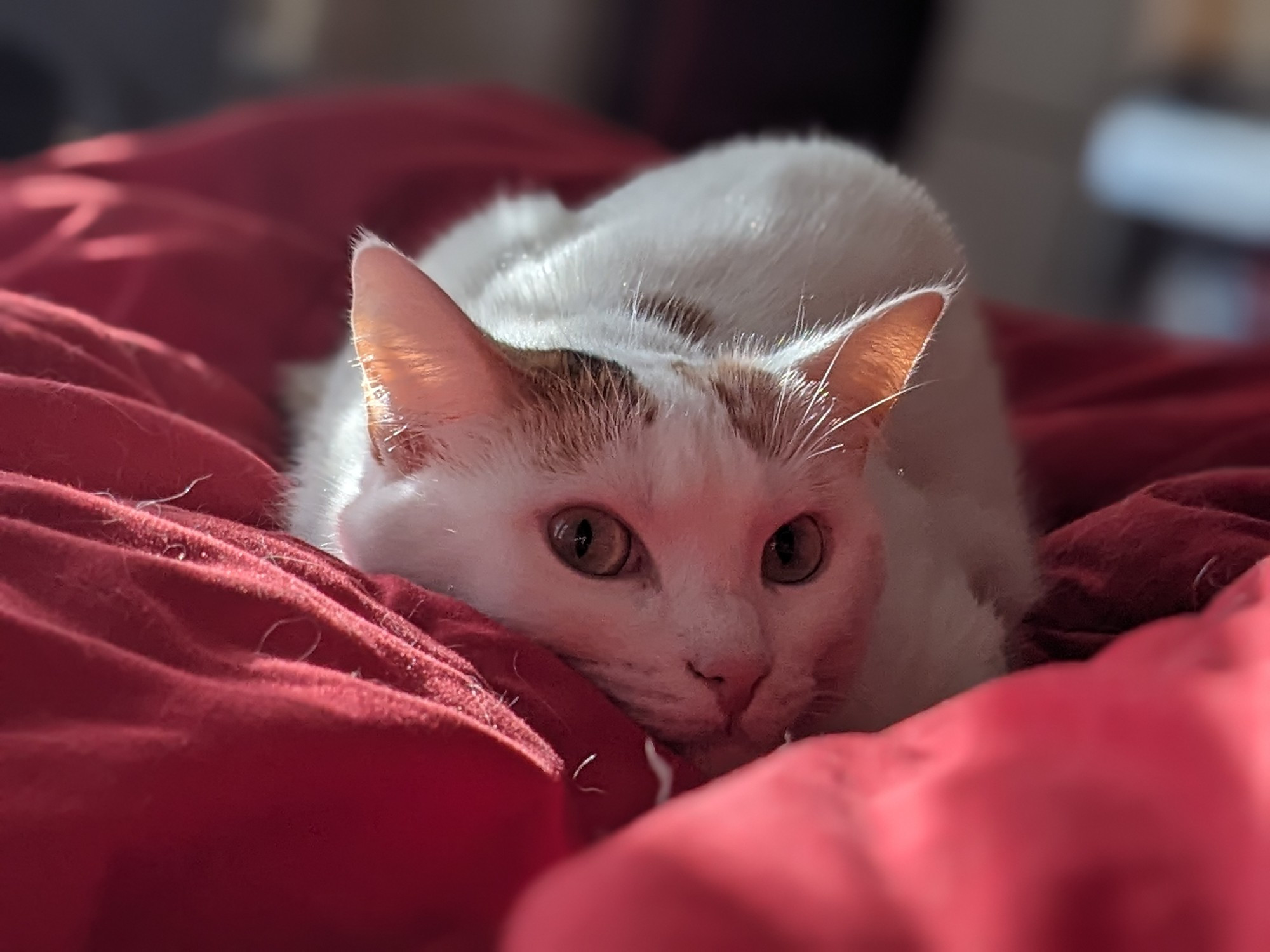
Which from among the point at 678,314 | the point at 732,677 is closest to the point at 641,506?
the point at 732,677

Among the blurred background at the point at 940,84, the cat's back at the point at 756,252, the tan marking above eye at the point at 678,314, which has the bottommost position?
the blurred background at the point at 940,84

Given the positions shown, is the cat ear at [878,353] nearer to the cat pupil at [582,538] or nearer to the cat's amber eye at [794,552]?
the cat's amber eye at [794,552]

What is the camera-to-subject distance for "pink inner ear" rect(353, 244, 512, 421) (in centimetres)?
86

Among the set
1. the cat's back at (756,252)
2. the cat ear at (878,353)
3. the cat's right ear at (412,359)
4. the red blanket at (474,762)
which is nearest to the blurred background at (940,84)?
the cat's back at (756,252)

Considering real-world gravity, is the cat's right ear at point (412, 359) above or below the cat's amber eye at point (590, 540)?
above

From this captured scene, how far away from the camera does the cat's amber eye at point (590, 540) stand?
2.89 ft

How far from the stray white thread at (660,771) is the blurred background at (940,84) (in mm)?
2691

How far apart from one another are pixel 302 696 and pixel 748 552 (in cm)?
34

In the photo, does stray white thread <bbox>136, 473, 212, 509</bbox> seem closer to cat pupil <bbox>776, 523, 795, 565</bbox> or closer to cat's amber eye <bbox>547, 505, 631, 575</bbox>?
cat's amber eye <bbox>547, 505, 631, 575</bbox>

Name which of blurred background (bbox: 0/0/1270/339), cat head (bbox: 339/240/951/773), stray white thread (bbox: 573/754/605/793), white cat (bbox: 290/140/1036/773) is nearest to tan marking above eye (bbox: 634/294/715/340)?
white cat (bbox: 290/140/1036/773)

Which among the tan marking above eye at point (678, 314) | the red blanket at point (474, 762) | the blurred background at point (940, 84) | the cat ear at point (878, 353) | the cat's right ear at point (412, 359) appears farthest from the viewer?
the blurred background at point (940, 84)

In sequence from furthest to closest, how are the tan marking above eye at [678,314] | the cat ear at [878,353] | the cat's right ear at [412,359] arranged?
the tan marking above eye at [678,314], the cat ear at [878,353], the cat's right ear at [412,359]

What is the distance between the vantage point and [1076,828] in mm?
536

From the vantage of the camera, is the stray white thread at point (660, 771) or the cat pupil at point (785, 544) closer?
the stray white thread at point (660, 771)
